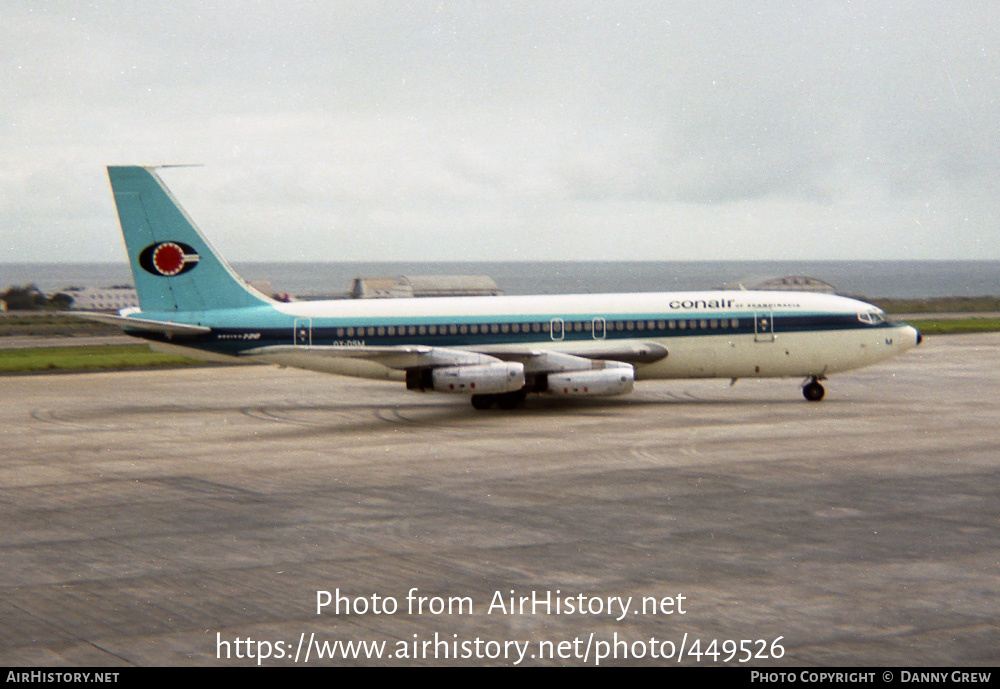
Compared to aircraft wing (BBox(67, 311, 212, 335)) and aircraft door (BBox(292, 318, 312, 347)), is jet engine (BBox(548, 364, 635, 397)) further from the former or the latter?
aircraft wing (BBox(67, 311, 212, 335))

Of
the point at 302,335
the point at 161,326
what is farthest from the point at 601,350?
the point at 161,326

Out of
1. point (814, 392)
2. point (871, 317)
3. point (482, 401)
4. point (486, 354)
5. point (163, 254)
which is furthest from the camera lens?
point (871, 317)

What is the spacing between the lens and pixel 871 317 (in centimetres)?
3891

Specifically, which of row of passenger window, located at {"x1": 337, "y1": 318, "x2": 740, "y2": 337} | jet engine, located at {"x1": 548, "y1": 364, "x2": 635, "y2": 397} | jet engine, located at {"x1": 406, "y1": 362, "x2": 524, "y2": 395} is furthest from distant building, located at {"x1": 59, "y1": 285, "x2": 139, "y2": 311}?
jet engine, located at {"x1": 548, "y1": 364, "x2": 635, "y2": 397}

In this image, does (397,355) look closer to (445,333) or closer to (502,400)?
(445,333)

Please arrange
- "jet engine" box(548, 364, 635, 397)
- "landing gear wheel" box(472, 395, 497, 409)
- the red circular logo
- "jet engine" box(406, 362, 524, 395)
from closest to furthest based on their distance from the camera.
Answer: "jet engine" box(406, 362, 524, 395)
"jet engine" box(548, 364, 635, 397)
"landing gear wheel" box(472, 395, 497, 409)
the red circular logo

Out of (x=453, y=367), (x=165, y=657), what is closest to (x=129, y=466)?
(x=453, y=367)

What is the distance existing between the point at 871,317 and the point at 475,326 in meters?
14.0

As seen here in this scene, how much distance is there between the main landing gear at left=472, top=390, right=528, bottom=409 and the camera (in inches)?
1476

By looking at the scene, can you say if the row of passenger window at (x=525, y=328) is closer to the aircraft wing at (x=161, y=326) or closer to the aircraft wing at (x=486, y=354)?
the aircraft wing at (x=486, y=354)

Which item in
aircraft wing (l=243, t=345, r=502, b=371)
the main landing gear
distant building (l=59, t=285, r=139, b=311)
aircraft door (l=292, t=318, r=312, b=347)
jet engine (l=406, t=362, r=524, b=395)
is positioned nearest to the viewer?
jet engine (l=406, t=362, r=524, b=395)

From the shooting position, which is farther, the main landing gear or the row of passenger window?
the row of passenger window

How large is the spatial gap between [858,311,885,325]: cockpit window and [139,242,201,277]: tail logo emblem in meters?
23.5

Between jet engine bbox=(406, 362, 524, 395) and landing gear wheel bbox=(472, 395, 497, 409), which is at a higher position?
jet engine bbox=(406, 362, 524, 395)
